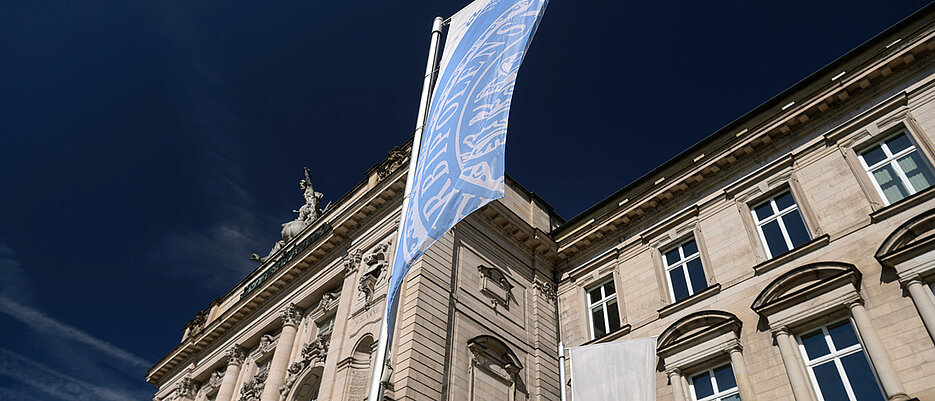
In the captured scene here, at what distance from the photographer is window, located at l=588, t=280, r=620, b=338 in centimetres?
2114

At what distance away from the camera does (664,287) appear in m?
19.7

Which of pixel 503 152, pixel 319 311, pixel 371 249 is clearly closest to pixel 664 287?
pixel 371 249

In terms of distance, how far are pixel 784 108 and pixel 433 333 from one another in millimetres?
13767

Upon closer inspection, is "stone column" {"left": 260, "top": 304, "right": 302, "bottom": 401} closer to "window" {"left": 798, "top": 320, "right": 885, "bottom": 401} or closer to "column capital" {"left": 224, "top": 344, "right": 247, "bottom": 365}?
"column capital" {"left": 224, "top": 344, "right": 247, "bottom": 365}

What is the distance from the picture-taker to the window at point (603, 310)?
21.1m

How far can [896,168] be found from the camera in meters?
16.1

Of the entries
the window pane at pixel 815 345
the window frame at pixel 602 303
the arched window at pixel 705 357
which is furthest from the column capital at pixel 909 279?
the window frame at pixel 602 303

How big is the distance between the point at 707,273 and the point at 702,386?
3.67m

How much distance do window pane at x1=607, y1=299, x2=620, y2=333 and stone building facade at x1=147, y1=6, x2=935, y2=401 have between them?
0.38 feet

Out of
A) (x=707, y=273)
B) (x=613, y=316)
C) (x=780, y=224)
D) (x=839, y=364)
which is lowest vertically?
(x=839, y=364)

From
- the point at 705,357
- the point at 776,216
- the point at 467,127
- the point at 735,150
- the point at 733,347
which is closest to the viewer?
the point at 467,127

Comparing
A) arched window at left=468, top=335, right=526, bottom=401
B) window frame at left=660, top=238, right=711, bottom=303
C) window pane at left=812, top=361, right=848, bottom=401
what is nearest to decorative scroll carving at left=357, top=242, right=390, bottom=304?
arched window at left=468, top=335, right=526, bottom=401

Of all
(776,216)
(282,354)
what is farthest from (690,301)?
(282,354)

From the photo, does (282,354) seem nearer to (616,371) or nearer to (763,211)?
(616,371)
